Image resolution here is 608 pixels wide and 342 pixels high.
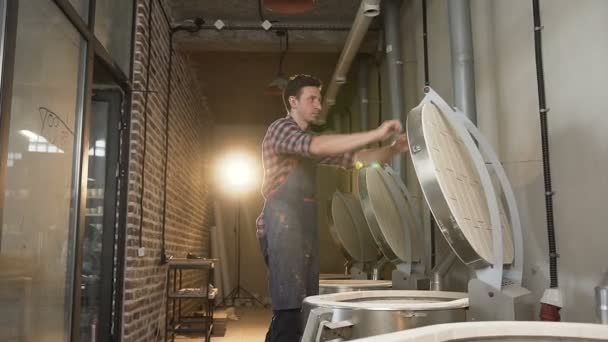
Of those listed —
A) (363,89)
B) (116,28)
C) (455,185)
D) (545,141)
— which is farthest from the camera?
(363,89)

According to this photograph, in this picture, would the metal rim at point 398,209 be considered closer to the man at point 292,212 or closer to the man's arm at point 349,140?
the man at point 292,212

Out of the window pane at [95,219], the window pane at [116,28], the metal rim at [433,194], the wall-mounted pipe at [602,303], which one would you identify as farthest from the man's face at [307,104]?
the window pane at [95,219]

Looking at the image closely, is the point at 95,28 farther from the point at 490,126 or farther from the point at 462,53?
the point at 490,126

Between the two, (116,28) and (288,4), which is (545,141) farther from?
(116,28)

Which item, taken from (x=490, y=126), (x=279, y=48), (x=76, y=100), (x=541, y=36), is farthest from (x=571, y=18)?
(x=279, y=48)

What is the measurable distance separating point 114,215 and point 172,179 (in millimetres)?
1846

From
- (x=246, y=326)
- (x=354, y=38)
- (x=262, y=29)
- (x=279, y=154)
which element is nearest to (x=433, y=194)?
(x=279, y=154)

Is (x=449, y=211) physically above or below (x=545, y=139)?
below

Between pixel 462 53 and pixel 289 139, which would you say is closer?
pixel 289 139

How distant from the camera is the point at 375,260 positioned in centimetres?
417

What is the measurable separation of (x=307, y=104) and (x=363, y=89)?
3.80 metres

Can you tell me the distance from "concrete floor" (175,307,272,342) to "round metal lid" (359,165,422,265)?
2.82 meters

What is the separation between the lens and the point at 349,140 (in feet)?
6.53

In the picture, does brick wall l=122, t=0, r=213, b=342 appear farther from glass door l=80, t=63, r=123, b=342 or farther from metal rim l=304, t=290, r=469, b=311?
metal rim l=304, t=290, r=469, b=311
